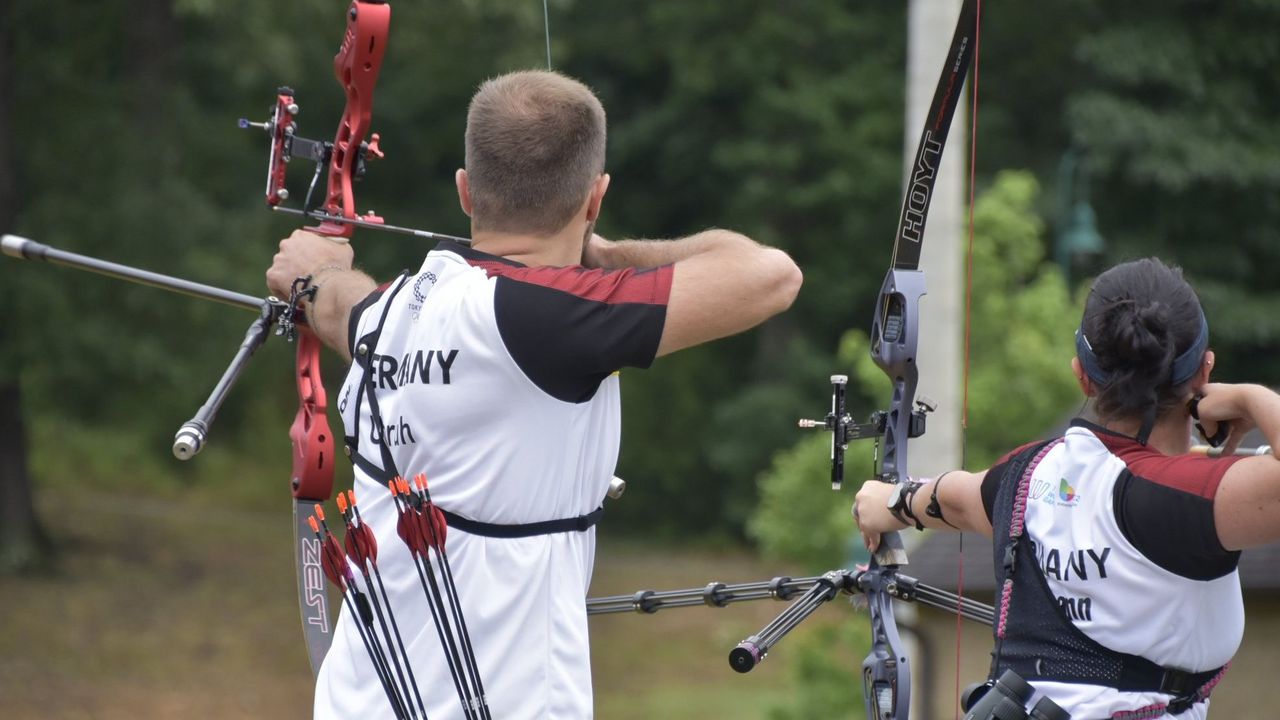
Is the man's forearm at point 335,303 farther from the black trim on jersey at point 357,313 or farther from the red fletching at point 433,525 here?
the red fletching at point 433,525

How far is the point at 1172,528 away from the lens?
7.57 ft

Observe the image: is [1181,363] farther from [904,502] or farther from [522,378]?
[522,378]

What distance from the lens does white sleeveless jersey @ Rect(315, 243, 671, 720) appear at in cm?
239

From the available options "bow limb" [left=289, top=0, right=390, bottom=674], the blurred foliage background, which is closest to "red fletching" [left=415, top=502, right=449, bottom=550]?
"bow limb" [left=289, top=0, right=390, bottom=674]

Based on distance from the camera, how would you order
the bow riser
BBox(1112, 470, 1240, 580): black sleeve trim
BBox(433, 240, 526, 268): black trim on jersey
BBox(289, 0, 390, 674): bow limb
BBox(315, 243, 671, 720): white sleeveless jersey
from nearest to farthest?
BBox(1112, 470, 1240, 580): black sleeve trim < BBox(315, 243, 671, 720): white sleeveless jersey < BBox(433, 240, 526, 268): black trim on jersey < BBox(289, 0, 390, 674): bow limb < the bow riser

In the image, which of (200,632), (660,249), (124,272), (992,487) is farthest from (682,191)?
(992,487)

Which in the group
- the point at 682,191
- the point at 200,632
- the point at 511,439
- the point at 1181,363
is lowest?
the point at 200,632

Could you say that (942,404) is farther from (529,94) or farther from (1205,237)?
(1205,237)

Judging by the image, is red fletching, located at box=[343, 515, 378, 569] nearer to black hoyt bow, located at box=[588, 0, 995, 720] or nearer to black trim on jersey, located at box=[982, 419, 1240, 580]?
black hoyt bow, located at box=[588, 0, 995, 720]

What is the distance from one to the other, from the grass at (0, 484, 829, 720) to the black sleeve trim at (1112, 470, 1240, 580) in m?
9.45

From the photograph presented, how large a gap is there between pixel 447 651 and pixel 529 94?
876 mm

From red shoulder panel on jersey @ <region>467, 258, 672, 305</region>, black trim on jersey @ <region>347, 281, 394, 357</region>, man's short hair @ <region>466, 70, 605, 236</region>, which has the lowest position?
black trim on jersey @ <region>347, 281, 394, 357</region>

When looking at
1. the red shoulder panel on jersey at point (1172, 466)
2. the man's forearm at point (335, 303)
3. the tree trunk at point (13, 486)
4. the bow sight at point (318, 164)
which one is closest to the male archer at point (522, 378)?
the man's forearm at point (335, 303)

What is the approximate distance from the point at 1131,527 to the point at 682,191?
20.0m
